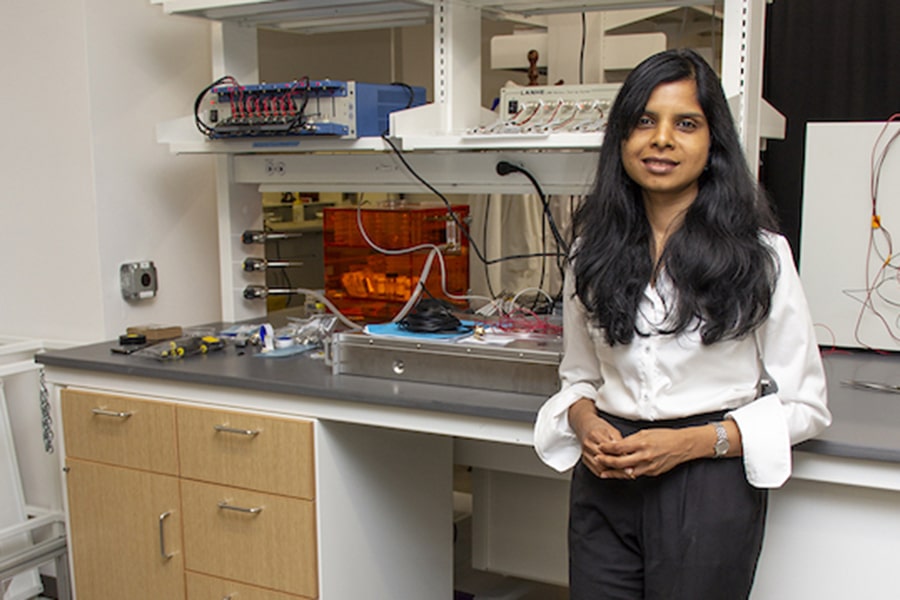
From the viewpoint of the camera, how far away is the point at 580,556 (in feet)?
4.72

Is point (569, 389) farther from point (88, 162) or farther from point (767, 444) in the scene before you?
point (88, 162)

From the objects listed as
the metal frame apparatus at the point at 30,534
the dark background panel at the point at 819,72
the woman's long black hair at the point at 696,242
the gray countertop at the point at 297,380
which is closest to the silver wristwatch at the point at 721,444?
the woman's long black hair at the point at 696,242

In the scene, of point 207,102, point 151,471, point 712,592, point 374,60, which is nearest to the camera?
point 712,592

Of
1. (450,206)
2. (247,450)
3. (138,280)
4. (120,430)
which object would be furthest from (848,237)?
(138,280)

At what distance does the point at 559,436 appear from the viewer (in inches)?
58.6

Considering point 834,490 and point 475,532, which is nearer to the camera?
point 834,490

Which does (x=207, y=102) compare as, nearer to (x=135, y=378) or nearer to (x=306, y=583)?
(x=135, y=378)

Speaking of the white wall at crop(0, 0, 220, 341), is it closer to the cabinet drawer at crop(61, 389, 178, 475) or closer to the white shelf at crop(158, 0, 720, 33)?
the white shelf at crop(158, 0, 720, 33)

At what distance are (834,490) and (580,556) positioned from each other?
0.45 m

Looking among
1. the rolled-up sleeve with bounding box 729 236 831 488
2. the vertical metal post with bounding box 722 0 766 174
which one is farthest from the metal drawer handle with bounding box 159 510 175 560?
the vertical metal post with bounding box 722 0 766 174

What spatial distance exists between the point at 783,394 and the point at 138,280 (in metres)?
1.93

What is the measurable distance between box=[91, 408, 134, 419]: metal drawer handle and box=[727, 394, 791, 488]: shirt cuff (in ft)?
4.64

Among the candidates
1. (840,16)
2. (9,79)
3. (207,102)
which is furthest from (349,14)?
(840,16)

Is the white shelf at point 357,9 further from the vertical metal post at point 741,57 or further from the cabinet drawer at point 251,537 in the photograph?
the cabinet drawer at point 251,537
